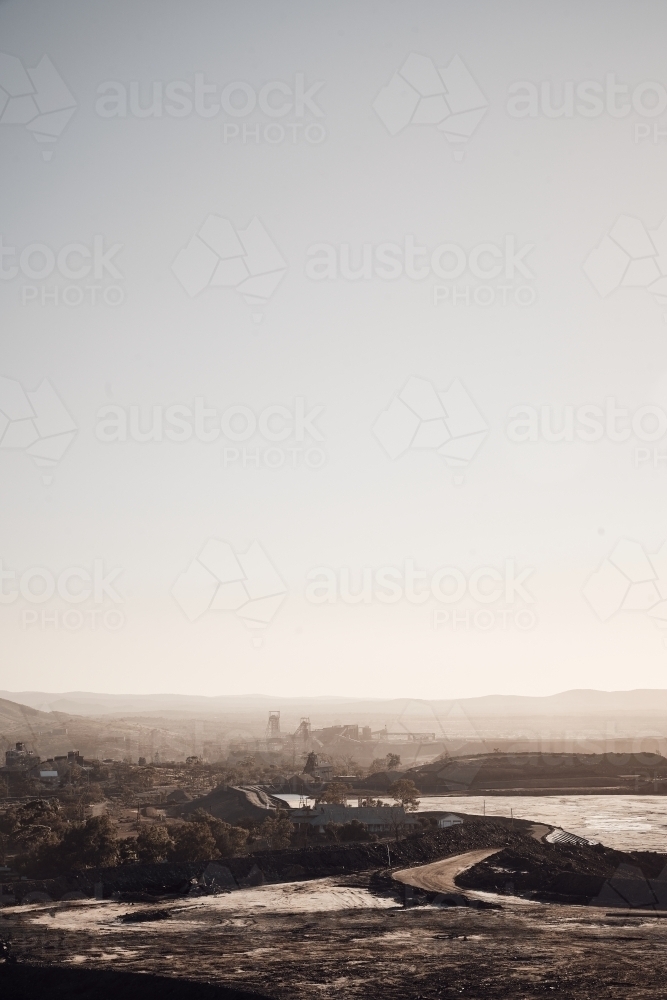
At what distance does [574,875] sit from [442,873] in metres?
7.18

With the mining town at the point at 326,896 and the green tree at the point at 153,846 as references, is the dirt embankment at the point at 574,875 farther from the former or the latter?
the green tree at the point at 153,846

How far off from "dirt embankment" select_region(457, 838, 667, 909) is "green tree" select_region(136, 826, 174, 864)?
53.8 feet

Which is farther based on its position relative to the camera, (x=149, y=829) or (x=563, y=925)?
(x=149, y=829)

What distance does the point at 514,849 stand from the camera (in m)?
49.1

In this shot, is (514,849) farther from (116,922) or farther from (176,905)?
(116,922)

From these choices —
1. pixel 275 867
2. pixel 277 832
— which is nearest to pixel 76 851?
pixel 275 867

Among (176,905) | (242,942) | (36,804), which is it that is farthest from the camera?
(36,804)

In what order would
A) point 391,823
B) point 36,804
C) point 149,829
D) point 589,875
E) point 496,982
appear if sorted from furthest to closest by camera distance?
1. point 36,804
2. point 391,823
3. point 149,829
4. point 589,875
5. point 496,982

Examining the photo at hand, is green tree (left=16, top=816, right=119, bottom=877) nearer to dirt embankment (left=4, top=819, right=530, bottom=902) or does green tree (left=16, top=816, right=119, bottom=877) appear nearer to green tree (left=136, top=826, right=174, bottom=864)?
green tree (left=136, top=826, right=174, bottom=864)

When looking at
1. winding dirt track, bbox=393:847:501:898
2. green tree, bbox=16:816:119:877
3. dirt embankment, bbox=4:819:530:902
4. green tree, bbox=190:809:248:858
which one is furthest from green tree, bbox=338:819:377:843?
green tree, bbox=16:816:119:877

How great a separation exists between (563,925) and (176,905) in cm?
1672

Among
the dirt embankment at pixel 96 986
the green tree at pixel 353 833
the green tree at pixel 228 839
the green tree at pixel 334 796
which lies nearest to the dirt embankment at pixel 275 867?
the green tree at pixel 228 839

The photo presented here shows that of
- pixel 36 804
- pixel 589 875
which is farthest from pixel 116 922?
pixel 36 804

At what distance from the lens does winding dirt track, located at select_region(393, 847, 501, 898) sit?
40.1m
